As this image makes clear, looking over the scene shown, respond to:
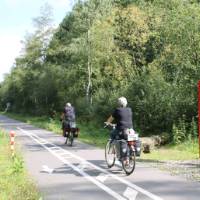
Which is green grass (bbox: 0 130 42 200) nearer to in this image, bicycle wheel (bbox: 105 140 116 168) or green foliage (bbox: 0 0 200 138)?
bicycle wheel (bbox: 105 140 116 168)

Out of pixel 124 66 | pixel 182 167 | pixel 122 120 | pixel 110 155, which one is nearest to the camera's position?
pixel 122 120

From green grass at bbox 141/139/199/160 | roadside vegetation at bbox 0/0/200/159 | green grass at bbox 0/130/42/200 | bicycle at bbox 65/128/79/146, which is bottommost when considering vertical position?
green grass at bbox 0/130/42/200

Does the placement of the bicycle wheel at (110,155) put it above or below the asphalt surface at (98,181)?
above

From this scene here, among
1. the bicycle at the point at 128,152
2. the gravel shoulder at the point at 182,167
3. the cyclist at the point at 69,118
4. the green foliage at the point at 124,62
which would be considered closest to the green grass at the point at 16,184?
the bicycle at the point at 128,152

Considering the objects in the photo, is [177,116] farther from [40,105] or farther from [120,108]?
[40,105]

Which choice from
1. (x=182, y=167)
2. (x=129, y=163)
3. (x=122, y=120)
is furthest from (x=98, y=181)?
(x=182, y=167)

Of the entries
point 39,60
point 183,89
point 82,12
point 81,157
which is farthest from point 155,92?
point 39,60

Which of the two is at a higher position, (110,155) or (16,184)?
(110,155)

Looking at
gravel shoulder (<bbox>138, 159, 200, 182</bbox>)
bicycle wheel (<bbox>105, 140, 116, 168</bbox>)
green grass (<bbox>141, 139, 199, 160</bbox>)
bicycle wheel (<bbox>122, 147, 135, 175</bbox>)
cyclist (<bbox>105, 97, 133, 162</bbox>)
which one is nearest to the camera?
gravel shoulder (<bbox>138, 159, 200, 182</bbox>)

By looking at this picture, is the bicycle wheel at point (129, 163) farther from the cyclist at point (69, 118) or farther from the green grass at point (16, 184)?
the cyclist at point (69, 118)

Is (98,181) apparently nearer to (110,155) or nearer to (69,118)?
(110,155)

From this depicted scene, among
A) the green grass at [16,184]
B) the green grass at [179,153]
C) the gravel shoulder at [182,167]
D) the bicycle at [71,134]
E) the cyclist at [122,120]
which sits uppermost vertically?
the cyclist at [122,120]

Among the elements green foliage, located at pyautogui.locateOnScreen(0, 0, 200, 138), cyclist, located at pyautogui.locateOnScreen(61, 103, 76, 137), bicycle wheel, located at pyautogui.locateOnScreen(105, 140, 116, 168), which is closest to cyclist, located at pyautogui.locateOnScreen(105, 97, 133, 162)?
bicycle wheel, located at pyautogui.locateOnScreen(105, 140, 116, 168)

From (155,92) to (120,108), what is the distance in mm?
15221
